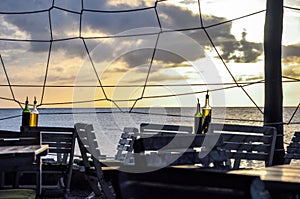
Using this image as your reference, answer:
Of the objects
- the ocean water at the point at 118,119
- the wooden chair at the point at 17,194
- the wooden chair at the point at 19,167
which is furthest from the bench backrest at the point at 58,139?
the ocean water at the point at 118,119

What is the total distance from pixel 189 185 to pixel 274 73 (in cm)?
316

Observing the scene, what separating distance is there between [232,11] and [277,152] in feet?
9.05

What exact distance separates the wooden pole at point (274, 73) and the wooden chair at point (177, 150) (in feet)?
6.59

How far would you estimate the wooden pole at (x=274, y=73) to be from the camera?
433 cm

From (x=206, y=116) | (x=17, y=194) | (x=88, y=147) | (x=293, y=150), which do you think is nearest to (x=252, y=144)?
(x=206, y=116)

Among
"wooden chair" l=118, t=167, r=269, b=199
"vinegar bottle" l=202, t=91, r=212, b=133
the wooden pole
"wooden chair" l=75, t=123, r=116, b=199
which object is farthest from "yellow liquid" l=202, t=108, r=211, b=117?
"wooden chair" l=118, t=167, r=269, b=199

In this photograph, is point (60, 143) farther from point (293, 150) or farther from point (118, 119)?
point (118, 119)

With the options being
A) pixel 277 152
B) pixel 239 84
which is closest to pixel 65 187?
pixel 277 152

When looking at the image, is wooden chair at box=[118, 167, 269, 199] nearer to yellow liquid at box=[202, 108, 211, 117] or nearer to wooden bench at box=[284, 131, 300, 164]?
yellow liquid at box=[202, 108, 211, 117]

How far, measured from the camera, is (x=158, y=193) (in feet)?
4.52

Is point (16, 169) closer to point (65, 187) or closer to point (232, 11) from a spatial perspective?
point (65, 187)

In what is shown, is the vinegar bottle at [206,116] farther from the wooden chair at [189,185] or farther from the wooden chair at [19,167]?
the wooden chair at [189,185]

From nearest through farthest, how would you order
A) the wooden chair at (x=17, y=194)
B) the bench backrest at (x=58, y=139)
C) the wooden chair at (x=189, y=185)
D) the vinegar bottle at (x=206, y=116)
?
the wooden chair at (x=189, y=185) < the wooden chair at (x=17, y=194) < the vinegar bottle at (x=206, y=116) < the bench backrest at (x=58, y=139)

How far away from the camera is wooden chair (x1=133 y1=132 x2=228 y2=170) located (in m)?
1.60
